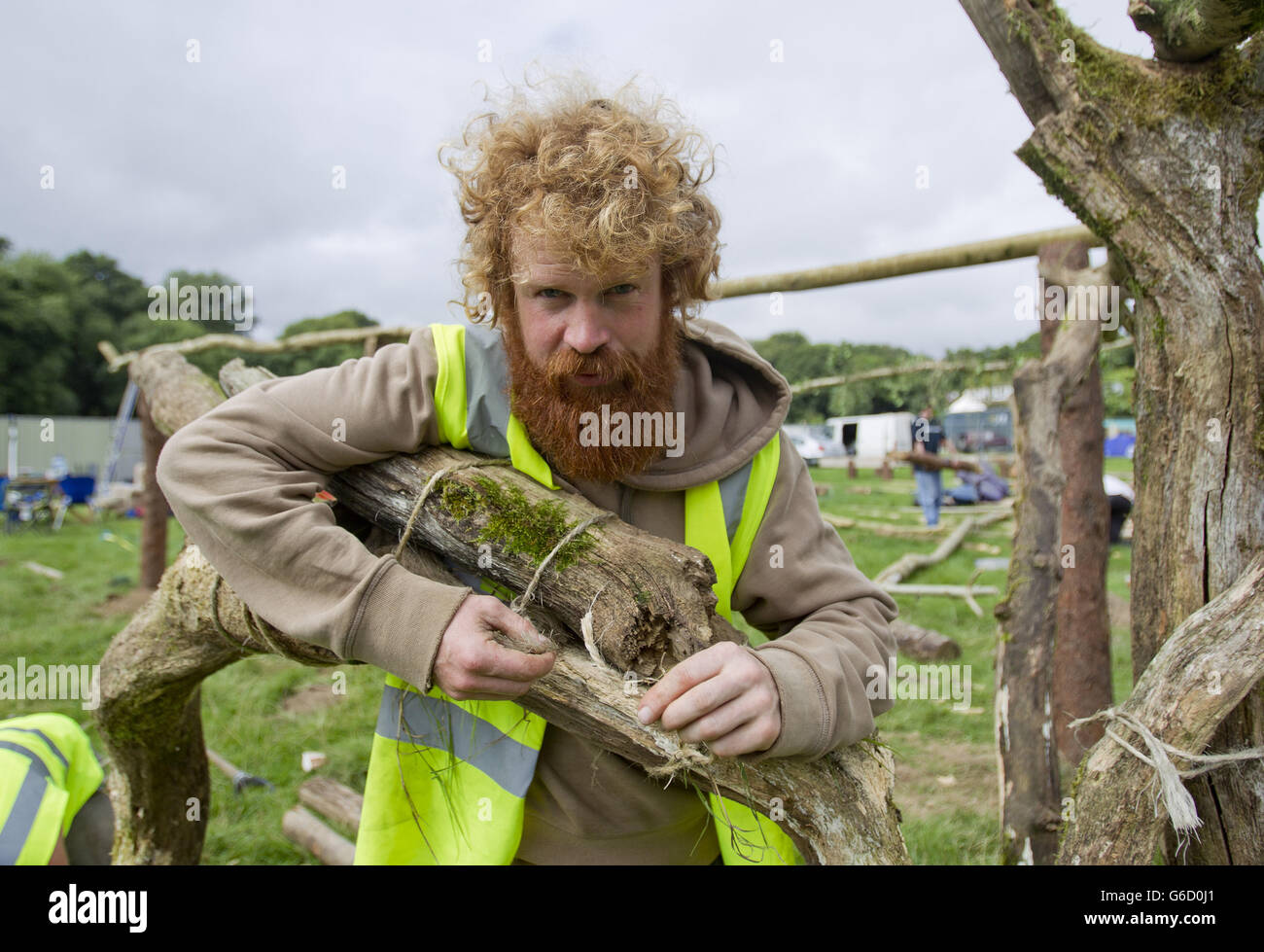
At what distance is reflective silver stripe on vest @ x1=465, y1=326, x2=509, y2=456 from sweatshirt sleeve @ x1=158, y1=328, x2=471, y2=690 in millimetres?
99

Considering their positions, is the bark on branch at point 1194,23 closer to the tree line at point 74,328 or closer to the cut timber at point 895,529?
the cut timber at point 895,529

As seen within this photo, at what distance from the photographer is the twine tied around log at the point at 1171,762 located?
6.09 feet

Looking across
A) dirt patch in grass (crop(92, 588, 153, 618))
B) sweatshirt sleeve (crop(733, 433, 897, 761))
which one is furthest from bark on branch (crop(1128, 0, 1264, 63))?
dirt patch in grass (crop(92, 588, 153, 618))

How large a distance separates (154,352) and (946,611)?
7.28m

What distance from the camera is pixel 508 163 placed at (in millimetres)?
1981

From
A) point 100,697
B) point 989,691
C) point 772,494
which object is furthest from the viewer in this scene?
point 989,691

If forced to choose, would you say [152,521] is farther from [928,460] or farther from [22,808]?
[928,460]

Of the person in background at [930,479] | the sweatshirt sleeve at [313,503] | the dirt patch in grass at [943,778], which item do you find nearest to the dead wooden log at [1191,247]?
the sweatshirt sleeve at [313,503]

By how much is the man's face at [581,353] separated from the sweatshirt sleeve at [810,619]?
0.39 metres

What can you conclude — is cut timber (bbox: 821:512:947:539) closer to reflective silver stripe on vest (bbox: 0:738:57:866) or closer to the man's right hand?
reflective silver stripe on vest (bbox: 0:738:57:866)

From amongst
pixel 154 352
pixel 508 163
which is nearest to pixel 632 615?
pixel 508 163

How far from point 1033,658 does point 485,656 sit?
7.57 ft

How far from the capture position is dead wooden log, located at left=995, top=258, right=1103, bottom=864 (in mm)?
2910
